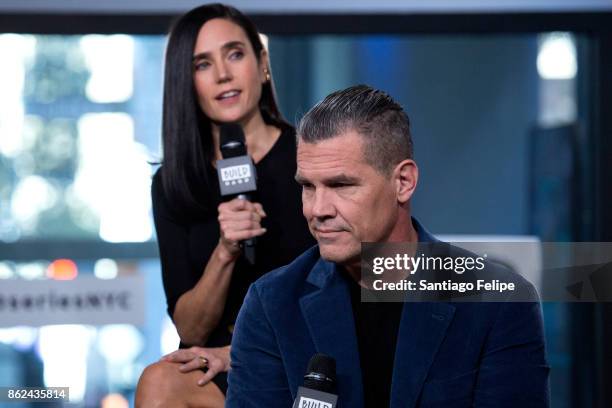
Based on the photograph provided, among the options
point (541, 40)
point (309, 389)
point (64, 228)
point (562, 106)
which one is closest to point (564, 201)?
point (562, 106)

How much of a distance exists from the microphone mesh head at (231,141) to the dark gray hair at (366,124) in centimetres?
39

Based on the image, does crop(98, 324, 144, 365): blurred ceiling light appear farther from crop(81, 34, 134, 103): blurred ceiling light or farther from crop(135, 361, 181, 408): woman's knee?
crop(135, 361, 181, 408): woman's knee

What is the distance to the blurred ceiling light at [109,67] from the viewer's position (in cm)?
431

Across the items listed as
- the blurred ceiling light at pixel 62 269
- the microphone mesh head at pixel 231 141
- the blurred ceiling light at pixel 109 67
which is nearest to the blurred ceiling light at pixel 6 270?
the blurred ceiling light at pixel 62 269

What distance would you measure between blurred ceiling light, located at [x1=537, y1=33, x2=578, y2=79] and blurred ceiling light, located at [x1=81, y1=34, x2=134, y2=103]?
173 cm

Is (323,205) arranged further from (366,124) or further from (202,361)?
(202,361)

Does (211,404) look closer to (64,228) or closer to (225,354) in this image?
(225,354)

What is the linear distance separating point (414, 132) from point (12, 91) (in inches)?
66.6

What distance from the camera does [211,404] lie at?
235 cm

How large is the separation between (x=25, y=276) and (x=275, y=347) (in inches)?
97.4

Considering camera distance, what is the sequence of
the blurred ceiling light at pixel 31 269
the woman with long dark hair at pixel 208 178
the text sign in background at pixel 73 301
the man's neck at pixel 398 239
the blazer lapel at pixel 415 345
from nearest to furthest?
the blazer lapel at pixel 415 345
the man's neck at pixel 398 239
the woman with long dark hair at pixel 208 178
the text sign in background at pixel 73 301
the blurred ceiling light at pixel 31 269

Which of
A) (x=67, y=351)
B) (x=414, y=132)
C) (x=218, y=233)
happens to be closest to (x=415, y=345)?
(x=218, y=233)

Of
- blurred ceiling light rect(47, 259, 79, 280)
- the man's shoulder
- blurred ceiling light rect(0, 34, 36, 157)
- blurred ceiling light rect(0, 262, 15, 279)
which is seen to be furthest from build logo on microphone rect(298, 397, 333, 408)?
blurred ceiling light rect(0, 34, 36, 157)

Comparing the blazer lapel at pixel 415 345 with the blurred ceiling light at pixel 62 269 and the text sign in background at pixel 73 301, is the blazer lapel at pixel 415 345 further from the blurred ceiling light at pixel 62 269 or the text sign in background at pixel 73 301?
the blurred ceiling light at pixel 62 269
